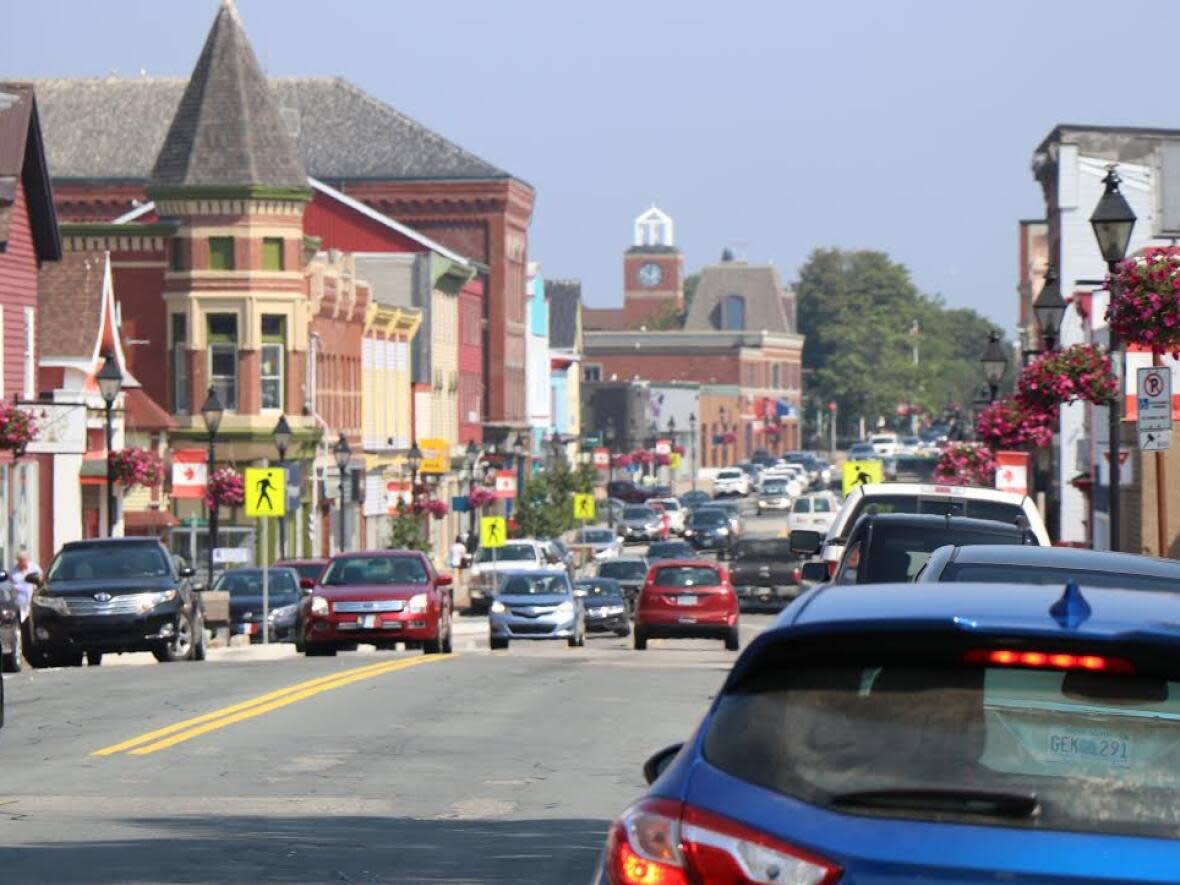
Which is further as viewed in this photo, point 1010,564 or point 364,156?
point 364,156

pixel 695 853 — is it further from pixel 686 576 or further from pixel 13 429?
pixel 686 576

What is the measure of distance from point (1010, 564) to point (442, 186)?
3639 inches

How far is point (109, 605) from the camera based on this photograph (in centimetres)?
3156

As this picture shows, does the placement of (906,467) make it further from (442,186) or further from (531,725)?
(531,725)

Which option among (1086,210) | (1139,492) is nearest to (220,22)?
(1086,210)

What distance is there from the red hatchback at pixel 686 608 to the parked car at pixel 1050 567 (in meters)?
30.9

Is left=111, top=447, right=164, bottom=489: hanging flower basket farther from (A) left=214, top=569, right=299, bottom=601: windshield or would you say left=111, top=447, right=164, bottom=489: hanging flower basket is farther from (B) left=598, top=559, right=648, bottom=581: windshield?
(B) left=598, top=559, right=648, bottom=581: windshield

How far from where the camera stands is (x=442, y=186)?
102 metres

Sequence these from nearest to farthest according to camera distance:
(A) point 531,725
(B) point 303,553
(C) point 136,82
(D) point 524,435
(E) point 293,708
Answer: (A) point 531,725, (E) point 293,708, (B) point 303,553, (C) point 136,82, (D) point 524,435

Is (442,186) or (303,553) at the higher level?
(442,186)

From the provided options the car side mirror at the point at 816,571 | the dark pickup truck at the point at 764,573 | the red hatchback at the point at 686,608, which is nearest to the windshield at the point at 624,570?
the dark pickup truck at the point at 764,573

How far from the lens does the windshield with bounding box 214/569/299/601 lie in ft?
157

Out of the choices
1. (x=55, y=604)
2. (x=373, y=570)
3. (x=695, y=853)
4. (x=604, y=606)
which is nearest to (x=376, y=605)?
(x=373, y=570)

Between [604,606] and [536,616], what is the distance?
35.9 feet
